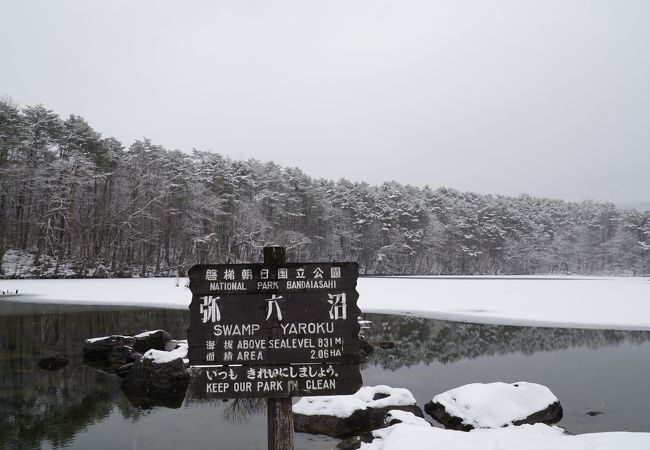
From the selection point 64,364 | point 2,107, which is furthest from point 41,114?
point 64,364

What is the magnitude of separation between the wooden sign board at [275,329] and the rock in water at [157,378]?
29.2 ft

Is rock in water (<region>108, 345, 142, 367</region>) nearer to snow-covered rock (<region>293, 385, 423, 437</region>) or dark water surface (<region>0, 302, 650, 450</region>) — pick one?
dark water surface (<region>0, 302, 650, 450</region>)

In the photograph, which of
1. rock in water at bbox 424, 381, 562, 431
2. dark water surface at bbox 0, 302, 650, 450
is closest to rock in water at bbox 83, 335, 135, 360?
dark water surface at bbox 0, 302, 650, 450

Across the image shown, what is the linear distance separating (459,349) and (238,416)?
10.8 metres

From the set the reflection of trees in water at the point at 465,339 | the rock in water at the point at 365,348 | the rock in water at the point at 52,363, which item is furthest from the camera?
the reflection of trees in water at the point at 465,339

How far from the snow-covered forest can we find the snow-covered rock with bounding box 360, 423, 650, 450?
4804 centimetres

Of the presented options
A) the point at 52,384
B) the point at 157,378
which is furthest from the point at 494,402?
the point at 52,384

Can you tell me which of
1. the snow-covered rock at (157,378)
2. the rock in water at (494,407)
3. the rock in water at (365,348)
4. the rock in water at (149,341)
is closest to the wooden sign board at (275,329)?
the rock in water at (494,407)

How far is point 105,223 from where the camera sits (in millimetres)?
52312

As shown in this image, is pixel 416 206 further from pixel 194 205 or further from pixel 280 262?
pixel 280 262

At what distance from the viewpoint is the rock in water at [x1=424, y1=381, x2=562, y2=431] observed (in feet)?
31.0

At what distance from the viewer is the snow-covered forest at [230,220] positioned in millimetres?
49375

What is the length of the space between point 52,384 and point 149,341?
12.5 ft

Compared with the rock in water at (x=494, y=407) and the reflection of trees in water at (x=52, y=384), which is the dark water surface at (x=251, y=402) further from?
the rock in water at (x=494, y=407)
